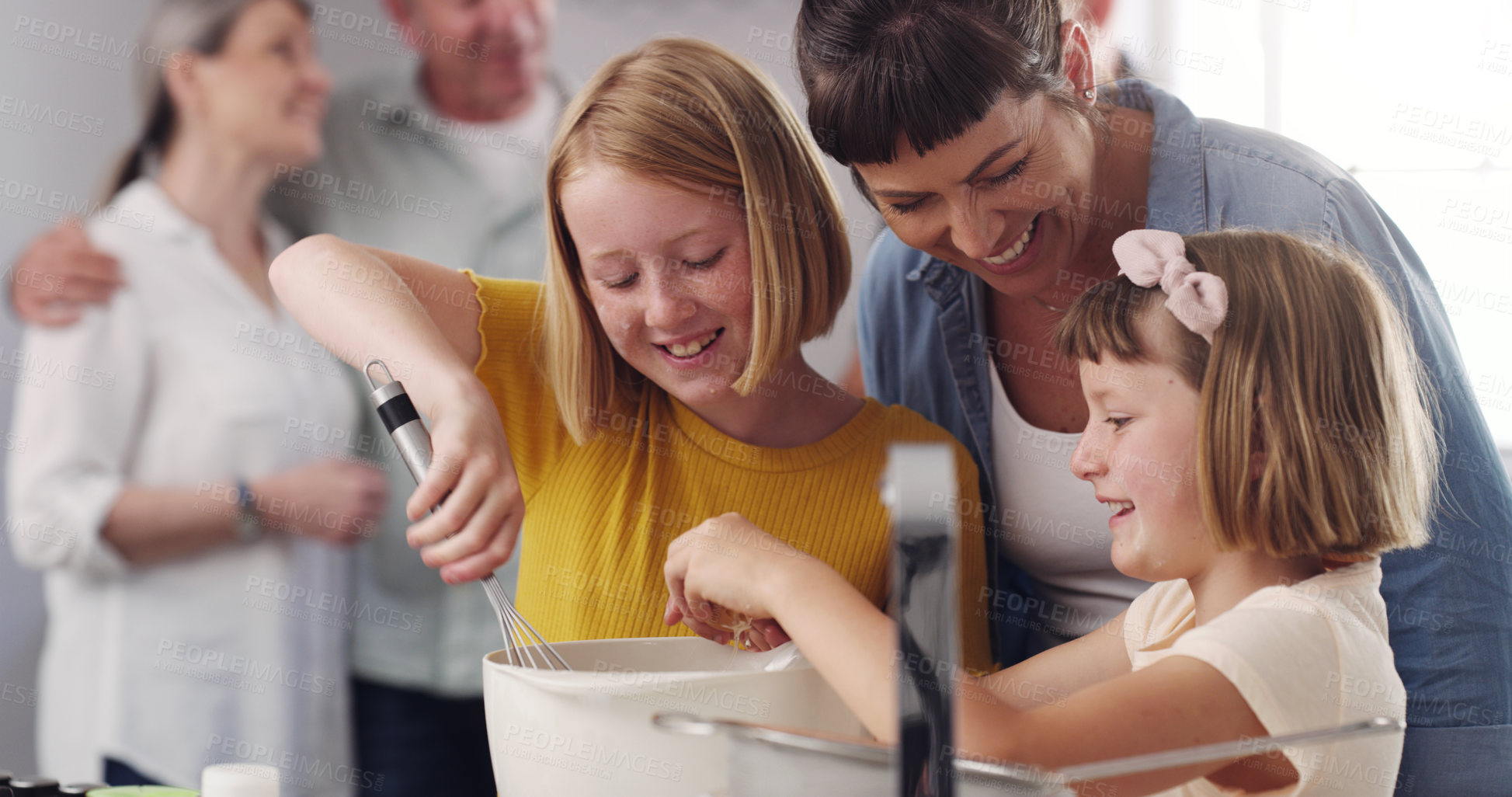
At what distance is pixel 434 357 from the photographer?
0.80 metres

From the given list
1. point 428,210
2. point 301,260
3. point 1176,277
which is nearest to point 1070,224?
point 1176,277

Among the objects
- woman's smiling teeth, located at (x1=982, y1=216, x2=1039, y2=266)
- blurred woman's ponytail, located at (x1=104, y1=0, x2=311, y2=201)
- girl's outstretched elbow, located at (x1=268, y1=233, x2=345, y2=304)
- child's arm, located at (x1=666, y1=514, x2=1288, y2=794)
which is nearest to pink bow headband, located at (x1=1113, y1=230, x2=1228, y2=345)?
woman's smiling teeth, located at (x1=982, y1=216, x2=1039, y2=266)

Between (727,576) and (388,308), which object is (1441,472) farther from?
(388,308)

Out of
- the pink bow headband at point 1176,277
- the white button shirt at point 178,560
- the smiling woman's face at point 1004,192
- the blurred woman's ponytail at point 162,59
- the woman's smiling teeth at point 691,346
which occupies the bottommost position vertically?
the white button shirt at point 178,560

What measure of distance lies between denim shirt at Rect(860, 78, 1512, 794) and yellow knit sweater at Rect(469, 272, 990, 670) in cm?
33

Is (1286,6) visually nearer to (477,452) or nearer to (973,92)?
(973,92)

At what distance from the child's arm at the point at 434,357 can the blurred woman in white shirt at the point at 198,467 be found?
2.97 feet

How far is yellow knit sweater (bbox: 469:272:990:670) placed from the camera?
0.93 meters

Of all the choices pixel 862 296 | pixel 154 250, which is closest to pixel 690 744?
pixel 862 296

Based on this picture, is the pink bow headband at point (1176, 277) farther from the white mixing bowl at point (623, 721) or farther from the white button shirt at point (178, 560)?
Result: the white button shirt at point (178, 560)

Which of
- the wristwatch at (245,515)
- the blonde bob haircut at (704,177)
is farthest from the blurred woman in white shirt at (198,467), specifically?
the blonde bob haircut at (704,177)

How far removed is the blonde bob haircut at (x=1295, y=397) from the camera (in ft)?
2.19

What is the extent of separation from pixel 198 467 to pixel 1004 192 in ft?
4.83

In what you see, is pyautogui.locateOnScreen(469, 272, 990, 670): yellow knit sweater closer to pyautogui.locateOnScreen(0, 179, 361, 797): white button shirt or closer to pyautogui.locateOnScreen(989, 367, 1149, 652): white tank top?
pyautogui.locateOnScreen(989, 367, 1149, 652): white tank top
